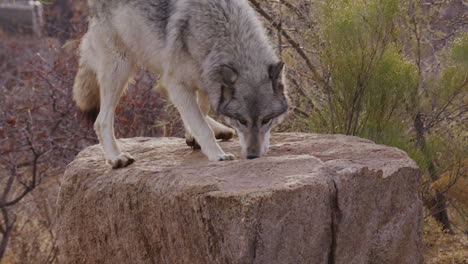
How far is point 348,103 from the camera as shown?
520 centimetres

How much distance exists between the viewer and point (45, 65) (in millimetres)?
8711

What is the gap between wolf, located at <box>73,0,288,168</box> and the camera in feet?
13.4

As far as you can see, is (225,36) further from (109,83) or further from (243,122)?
(109,83)

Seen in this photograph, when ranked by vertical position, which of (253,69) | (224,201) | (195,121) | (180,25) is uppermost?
(180,25)

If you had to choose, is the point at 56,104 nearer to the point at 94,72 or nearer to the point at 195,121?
the point at 94,72

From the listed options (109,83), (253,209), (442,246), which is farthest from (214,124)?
(442,246)

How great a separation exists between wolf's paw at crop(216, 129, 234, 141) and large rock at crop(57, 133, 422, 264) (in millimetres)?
667

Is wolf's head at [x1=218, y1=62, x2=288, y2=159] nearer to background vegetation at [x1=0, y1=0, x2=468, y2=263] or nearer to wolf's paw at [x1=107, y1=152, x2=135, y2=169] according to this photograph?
wolf's paw at [x1=107, y1=152, x2=135, y2=169]

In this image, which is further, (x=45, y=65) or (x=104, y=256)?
(x=45, y=65)

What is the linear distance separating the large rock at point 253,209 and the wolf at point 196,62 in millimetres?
266

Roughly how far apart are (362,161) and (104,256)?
197 cm

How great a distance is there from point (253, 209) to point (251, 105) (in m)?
1.13

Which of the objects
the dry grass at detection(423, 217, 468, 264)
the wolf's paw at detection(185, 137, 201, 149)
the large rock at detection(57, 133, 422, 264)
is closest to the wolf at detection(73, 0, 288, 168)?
the wolf's paw at detection(185, 137, 201, 149)

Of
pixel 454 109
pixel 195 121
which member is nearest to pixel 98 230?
pixel 195 121
